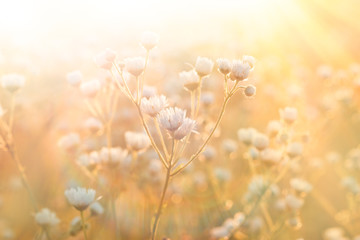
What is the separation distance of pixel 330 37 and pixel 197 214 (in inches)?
246

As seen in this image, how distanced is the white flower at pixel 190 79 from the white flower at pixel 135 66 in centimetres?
24

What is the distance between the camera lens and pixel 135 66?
1882mm

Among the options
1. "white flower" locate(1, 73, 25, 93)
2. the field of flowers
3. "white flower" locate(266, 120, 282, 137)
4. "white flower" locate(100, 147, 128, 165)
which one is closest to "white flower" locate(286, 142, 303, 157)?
the field of flowers

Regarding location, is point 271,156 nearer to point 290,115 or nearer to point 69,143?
point 290,115

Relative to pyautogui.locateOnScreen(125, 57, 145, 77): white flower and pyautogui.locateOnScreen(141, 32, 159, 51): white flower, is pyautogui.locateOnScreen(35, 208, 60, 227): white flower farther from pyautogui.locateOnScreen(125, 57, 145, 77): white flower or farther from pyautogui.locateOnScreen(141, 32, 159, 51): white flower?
pyautogui.locateOnScreen(141, 32, 159, 51): white flower

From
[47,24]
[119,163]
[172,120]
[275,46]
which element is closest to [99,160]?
[119,163]

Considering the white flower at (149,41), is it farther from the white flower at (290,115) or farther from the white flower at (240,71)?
the white flower at (290,115)

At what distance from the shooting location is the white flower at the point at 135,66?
188 cm

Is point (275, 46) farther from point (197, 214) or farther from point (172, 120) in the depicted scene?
point (172, 120)

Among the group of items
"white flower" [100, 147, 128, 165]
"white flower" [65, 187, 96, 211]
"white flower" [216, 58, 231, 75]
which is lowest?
"white flower" [65, 187, 96, 211]

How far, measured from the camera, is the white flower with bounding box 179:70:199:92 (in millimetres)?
2006

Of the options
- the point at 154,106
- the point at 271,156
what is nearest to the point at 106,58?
the point at 154,106

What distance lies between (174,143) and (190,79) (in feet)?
1.72

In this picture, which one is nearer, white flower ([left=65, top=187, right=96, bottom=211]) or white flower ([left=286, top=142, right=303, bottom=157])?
white flower ([left=65, top=187, right=96, bottom=211])
